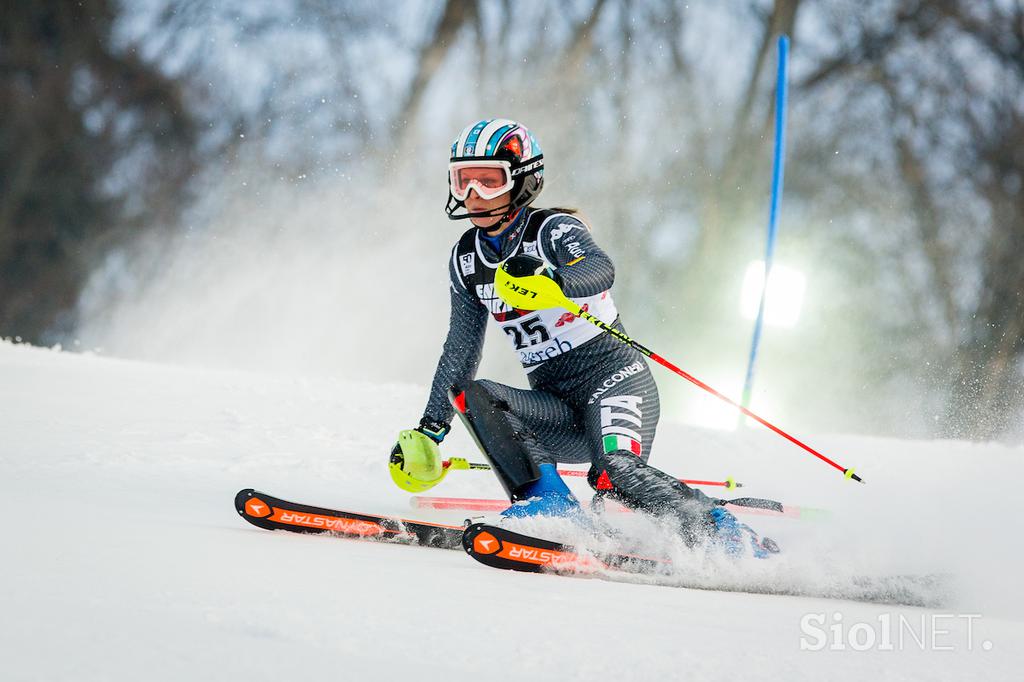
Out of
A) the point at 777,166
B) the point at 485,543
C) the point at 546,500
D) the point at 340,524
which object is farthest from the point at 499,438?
the point at 777,166

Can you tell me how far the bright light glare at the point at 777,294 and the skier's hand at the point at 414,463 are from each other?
16.7ft

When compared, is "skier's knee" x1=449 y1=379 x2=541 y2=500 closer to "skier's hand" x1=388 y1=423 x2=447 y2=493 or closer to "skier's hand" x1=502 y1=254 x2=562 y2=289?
"skier's hand" x1=388 y1=423 x2=447 y2=493

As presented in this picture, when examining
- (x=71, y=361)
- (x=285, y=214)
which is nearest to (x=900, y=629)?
(x=71, y=361)

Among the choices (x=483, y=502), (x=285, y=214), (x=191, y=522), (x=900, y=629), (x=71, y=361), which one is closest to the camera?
(x=900, y=629)

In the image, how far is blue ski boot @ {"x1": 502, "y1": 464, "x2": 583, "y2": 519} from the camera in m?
2.76

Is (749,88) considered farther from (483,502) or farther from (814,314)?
(483,502)

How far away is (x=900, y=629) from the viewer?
209cm

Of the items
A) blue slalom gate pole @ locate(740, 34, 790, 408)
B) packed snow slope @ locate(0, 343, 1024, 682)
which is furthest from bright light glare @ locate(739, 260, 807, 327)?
packed snow slope @ locate(0, 343, 1024, 682)

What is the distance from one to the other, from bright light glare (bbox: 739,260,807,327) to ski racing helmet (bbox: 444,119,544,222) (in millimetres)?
5004

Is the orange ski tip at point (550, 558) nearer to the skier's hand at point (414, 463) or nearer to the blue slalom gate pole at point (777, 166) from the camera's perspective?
the skier's hand at point (414, 463)

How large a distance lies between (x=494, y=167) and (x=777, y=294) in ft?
17.5

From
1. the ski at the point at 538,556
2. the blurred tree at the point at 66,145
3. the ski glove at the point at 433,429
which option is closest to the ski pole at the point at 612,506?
the ski glove at the point at 433,429

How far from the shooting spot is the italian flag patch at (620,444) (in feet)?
9.49

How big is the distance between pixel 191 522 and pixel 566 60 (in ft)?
42.8
